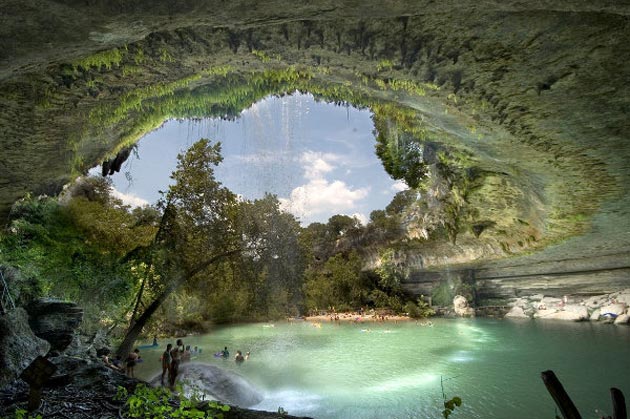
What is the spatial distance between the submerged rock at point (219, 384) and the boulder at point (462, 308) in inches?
719

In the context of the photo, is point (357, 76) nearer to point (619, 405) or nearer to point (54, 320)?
point (619, 405)

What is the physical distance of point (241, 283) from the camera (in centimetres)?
1322

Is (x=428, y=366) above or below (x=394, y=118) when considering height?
below

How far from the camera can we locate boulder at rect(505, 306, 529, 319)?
2258 cm

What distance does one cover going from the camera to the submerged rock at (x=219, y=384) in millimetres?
9172

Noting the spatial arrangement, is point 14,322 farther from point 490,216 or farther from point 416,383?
point 490,216

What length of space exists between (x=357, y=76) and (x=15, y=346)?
21.7ft

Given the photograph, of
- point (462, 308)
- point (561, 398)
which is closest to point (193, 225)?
point (561, 398)

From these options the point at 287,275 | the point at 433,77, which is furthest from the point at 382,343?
the point at 433,77

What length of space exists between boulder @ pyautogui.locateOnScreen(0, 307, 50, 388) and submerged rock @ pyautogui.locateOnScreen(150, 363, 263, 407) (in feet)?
13.2

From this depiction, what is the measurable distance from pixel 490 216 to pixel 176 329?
18.4 metres

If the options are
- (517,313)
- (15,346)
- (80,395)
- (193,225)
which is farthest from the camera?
(517,313)

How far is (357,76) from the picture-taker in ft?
19.2

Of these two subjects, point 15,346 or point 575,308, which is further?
point 575,308
